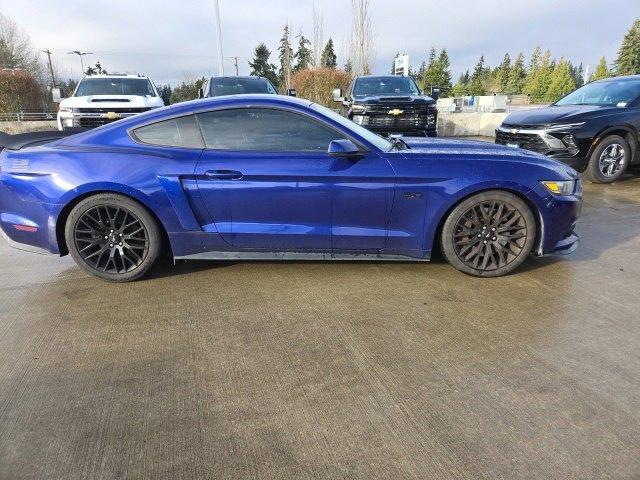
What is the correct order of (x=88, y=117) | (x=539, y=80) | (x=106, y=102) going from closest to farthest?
(x=88, y=117)
(x=106, y=102)
(x=539, y=80)

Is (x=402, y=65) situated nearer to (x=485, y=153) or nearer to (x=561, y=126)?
(x=561, y=126)

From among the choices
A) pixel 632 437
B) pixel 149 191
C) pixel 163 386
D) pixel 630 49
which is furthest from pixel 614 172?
pixel 630 49

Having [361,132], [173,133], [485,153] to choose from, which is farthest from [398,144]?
[173,133]

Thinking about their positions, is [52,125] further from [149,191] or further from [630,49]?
[630,49]

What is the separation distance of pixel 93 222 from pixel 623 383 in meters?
3.77

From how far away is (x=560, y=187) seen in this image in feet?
12.0

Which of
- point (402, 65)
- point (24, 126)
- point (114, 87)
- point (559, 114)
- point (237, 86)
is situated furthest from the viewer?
point (402, 65)

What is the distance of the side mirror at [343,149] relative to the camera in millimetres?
3432

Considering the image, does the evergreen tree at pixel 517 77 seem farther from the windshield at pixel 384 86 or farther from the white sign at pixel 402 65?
the windshield at pixel 384 86

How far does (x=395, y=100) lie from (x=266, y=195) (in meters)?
6.54

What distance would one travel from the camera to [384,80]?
35.4ft

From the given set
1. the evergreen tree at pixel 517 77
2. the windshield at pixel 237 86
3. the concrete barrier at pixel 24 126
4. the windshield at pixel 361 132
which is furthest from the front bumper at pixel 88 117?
the evergreen tree at pixel 517 77

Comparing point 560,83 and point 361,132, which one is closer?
point 361,132

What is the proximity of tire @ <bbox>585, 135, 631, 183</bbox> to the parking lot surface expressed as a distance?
13.3 ft
